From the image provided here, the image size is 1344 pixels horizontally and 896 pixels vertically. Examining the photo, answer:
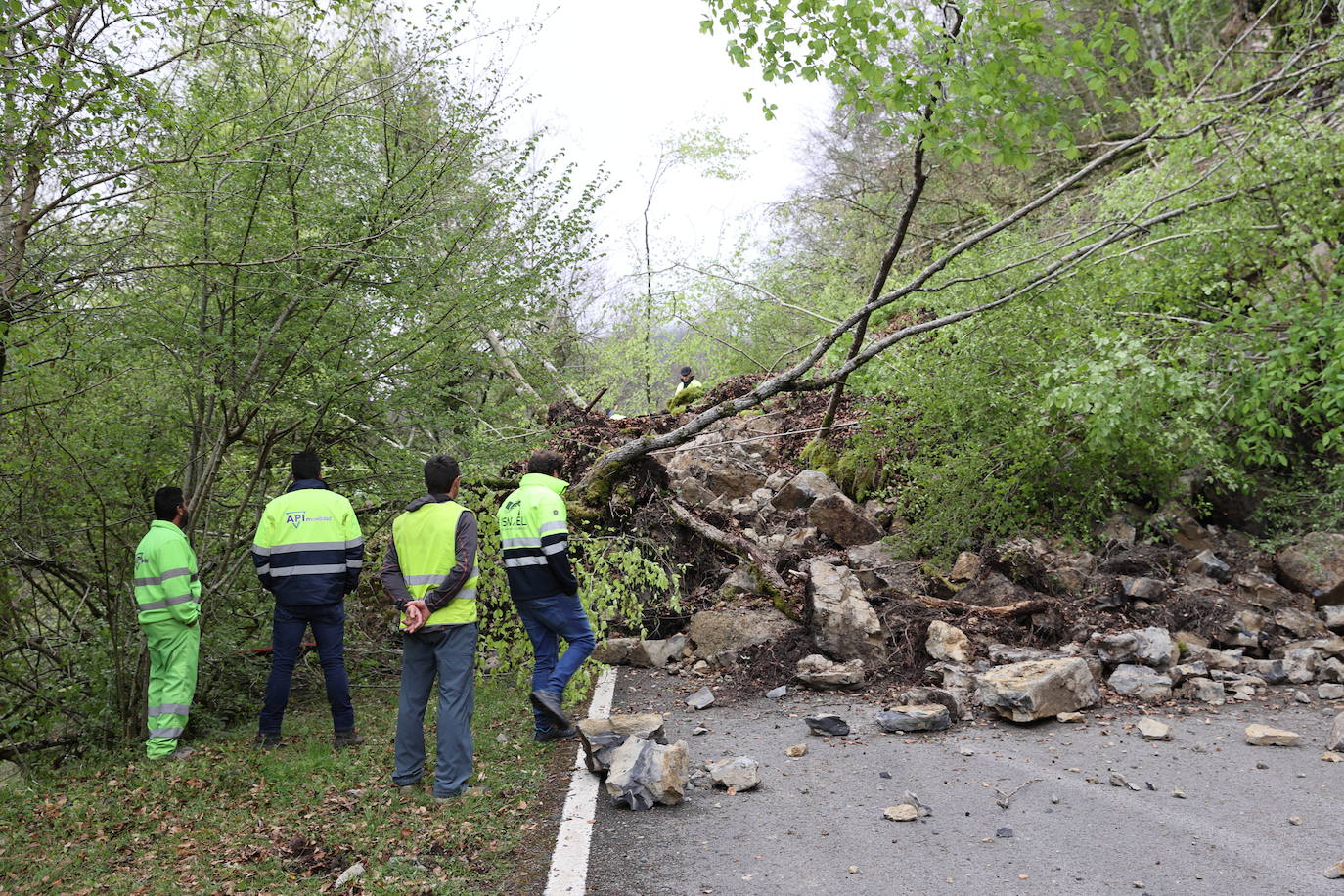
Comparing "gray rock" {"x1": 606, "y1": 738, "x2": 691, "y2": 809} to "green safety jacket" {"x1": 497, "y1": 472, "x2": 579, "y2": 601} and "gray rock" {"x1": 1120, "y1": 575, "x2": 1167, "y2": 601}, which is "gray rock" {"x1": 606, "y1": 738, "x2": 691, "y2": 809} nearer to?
"green safety jacket" {"x1": 497, "y1": 472, "x2": 579, "y2": 601}

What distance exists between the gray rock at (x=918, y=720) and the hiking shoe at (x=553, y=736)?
2.17 m

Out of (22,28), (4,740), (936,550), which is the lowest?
(4,740)

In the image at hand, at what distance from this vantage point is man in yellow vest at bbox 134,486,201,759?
5.81 m

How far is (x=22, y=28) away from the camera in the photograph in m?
4.30

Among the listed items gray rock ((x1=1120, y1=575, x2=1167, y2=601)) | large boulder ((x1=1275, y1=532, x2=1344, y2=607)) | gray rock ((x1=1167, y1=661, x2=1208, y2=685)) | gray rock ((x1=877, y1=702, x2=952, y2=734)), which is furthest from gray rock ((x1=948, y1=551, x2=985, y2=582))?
large boulder ((x1=1275, y1=532, x2=1344, y2=607))

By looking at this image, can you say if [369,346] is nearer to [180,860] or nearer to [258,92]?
[258,92]

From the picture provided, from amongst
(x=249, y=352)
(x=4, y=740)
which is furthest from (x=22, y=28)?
(x=4, y=740)

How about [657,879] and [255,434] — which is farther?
[255,434]

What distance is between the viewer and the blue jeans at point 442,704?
16.1ft

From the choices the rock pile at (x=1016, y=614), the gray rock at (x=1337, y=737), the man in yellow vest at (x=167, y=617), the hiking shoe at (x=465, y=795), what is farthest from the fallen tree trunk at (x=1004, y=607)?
the man in yellow vest at (x=167, y=617)

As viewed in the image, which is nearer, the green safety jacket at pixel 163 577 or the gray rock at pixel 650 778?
the gray rock at pixel 650 778

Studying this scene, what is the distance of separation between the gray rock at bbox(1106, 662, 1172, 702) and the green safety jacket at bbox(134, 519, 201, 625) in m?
6.69

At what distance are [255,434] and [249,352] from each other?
1121mm

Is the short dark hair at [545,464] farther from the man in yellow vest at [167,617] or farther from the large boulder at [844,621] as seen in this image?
the large boulder at [844,621]
